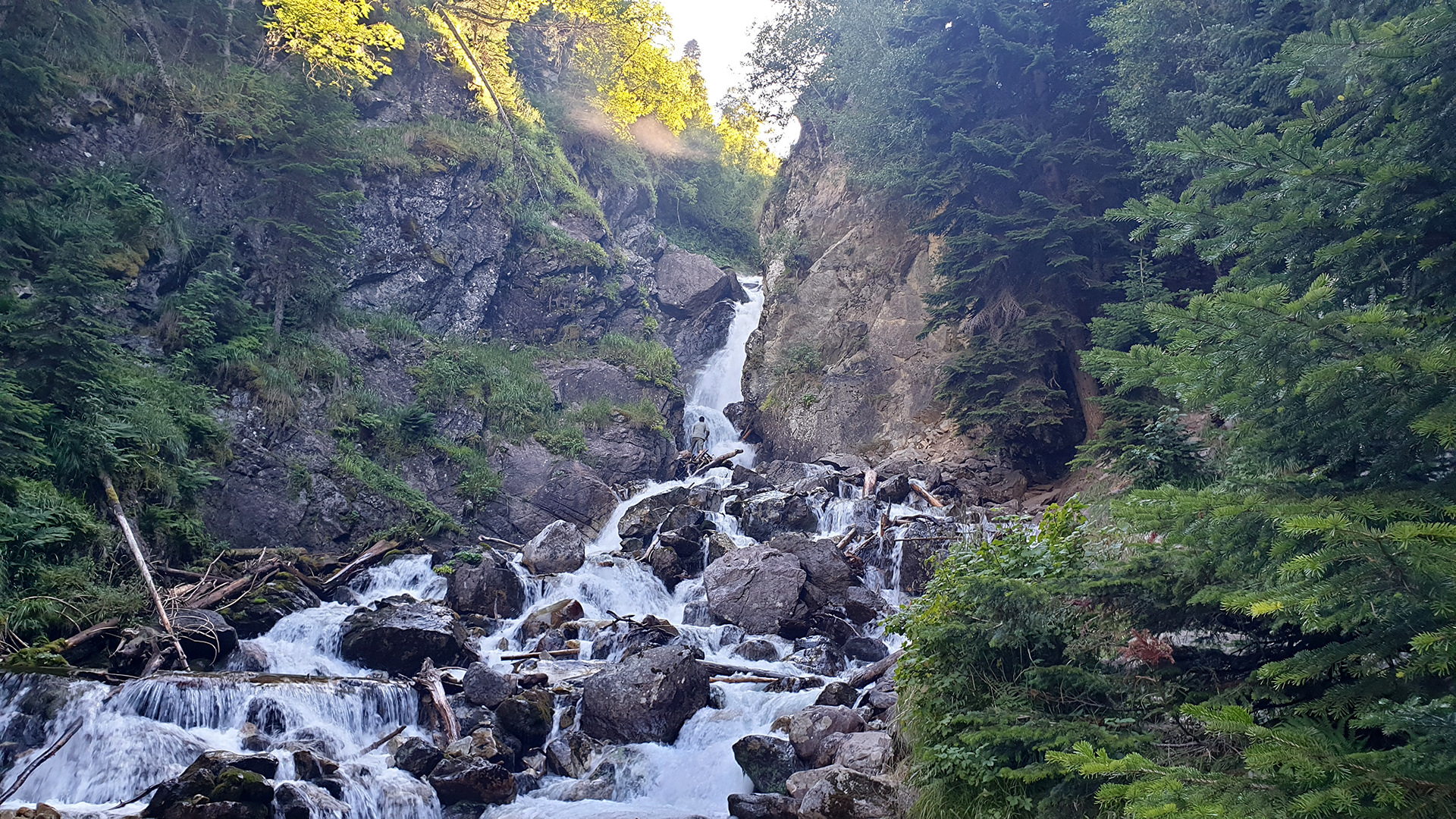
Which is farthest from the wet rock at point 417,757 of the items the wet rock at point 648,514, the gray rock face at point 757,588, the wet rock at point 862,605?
the wet rock at point 648,514

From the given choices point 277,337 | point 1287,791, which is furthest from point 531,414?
point 1287,791

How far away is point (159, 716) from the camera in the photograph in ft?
27.1

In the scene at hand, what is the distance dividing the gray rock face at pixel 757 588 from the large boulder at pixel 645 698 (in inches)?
105

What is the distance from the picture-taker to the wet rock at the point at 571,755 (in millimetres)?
8961

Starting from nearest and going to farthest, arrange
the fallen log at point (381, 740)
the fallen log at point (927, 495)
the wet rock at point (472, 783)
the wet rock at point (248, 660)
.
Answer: the wet rock at point (472, 783) → the fallen log at point (381, 740) → the wet rock at point (248, 660) → the fallen log at point (927, 495)

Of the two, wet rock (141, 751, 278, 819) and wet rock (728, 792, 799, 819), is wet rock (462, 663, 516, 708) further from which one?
wet rock (728, 792, 799, 819)

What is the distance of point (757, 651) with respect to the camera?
11695mm

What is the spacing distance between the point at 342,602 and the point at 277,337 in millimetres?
8309

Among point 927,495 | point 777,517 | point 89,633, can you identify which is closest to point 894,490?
point 927,495

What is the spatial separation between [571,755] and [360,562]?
810 cm

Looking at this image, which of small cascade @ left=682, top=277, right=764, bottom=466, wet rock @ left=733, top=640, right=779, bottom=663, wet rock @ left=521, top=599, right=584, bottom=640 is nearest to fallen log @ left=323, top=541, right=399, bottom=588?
wet rock @ left=521, top=599, right=584, bottom=640

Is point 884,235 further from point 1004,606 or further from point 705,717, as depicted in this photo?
point 1004,606

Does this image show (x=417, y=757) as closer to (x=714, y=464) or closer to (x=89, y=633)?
(x=89, y=633)

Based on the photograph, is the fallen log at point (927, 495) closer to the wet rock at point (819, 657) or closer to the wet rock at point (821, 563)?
the wet rock at point (821, 563)
